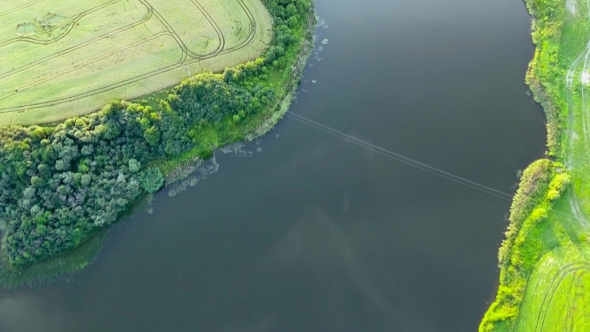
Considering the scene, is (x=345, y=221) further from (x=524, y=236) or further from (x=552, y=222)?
(x=552, y=222)

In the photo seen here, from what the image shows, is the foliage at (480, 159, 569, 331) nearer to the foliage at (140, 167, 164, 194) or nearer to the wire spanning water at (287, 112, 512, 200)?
the wire spanning water at (287, 112, 512, 200)

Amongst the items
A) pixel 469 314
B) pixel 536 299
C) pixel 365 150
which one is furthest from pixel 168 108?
pixel 536 299

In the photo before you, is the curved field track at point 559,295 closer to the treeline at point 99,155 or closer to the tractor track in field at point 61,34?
the treeline at point 99,155

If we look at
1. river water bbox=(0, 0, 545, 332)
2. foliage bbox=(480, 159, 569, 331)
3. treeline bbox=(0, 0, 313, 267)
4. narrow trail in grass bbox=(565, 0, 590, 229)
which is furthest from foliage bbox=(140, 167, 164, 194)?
narrow trail in grass bbox=(565, 0, 590, 229)

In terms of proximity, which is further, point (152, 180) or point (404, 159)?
point (404, 159)

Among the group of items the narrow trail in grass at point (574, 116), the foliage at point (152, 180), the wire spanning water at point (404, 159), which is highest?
the narrow trail in grass at point (574, 116)

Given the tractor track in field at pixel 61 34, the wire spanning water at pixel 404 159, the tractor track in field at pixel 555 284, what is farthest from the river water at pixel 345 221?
Result: the tractor track in field at pixel 61 34

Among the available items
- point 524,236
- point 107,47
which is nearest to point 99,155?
point 107,47

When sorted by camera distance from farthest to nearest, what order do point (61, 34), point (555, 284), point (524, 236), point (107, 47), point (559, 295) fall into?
point (61, 34) → point (107, 47) → point (524, 236) → point (555, 284) → point (559, 295)
